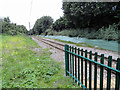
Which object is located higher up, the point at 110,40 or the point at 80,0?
the point at 80,0

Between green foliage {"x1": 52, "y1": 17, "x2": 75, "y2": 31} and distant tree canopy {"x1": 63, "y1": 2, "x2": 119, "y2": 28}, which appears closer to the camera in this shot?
distant tree canopy {"x1": 63, "y1": 2, "x2": 119, "y2": 28}

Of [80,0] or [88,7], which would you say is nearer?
[88,7]

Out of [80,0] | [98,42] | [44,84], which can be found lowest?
[44,84]

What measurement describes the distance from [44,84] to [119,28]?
9.36 metres

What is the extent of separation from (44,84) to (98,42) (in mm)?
8582

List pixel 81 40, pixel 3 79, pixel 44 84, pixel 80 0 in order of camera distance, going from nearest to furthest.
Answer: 1. pixel 44 84
2. pixel 3 79
3. pixel 80 0
4. pixel 81 40

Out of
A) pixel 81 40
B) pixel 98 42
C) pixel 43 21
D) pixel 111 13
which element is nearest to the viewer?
pixel 98 42

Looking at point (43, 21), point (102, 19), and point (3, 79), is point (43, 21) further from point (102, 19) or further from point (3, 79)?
point (3, 79)

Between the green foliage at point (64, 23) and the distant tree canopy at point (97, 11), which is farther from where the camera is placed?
the green foliage at point (64, 23)

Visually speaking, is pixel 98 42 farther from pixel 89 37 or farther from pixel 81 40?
pixel 81 40

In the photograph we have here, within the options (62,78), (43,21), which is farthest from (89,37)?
(43,21)

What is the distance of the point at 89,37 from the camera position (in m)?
11.5

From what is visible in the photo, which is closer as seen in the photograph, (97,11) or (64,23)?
(97,11)

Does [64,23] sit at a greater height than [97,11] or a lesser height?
greater
